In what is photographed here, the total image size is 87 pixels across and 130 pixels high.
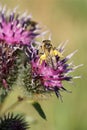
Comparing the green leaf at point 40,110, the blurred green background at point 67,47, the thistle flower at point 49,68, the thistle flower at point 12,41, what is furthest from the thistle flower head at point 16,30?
the blurred green background at point 67,47

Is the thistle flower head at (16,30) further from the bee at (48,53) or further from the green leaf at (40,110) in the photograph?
the green leaf at (40,110)

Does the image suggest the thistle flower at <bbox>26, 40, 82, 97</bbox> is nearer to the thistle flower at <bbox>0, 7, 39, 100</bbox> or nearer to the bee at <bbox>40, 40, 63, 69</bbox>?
the bee at <bbox>40, 40, 63, 69</bbox>

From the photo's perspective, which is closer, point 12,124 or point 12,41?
point 12,124

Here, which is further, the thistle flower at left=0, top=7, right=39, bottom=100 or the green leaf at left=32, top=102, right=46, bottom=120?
the thistle flower at left=0, top=7, right=39, bottom=100

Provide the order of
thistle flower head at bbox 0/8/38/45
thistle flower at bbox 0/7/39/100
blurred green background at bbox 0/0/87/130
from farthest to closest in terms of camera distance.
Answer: blurred green background at bbox 0/0/87/130, thistle flower head at bbox 0/8/38/45, thistle flower at bbox 0/7/39/100

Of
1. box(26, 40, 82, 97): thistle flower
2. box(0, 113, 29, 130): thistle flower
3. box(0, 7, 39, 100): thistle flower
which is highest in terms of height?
box(0, 7, 39, 100): thistle flower

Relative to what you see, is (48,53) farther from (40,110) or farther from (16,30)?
(16,30)

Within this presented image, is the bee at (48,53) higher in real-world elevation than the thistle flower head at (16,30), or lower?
lower

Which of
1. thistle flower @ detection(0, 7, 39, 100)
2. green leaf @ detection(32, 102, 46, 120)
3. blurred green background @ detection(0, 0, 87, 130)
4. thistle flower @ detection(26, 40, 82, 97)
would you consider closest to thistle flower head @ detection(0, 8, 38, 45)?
thistle flower @ detection(0, 7, 39, 100)

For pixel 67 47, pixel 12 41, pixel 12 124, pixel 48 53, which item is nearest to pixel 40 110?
pixel 12 124
